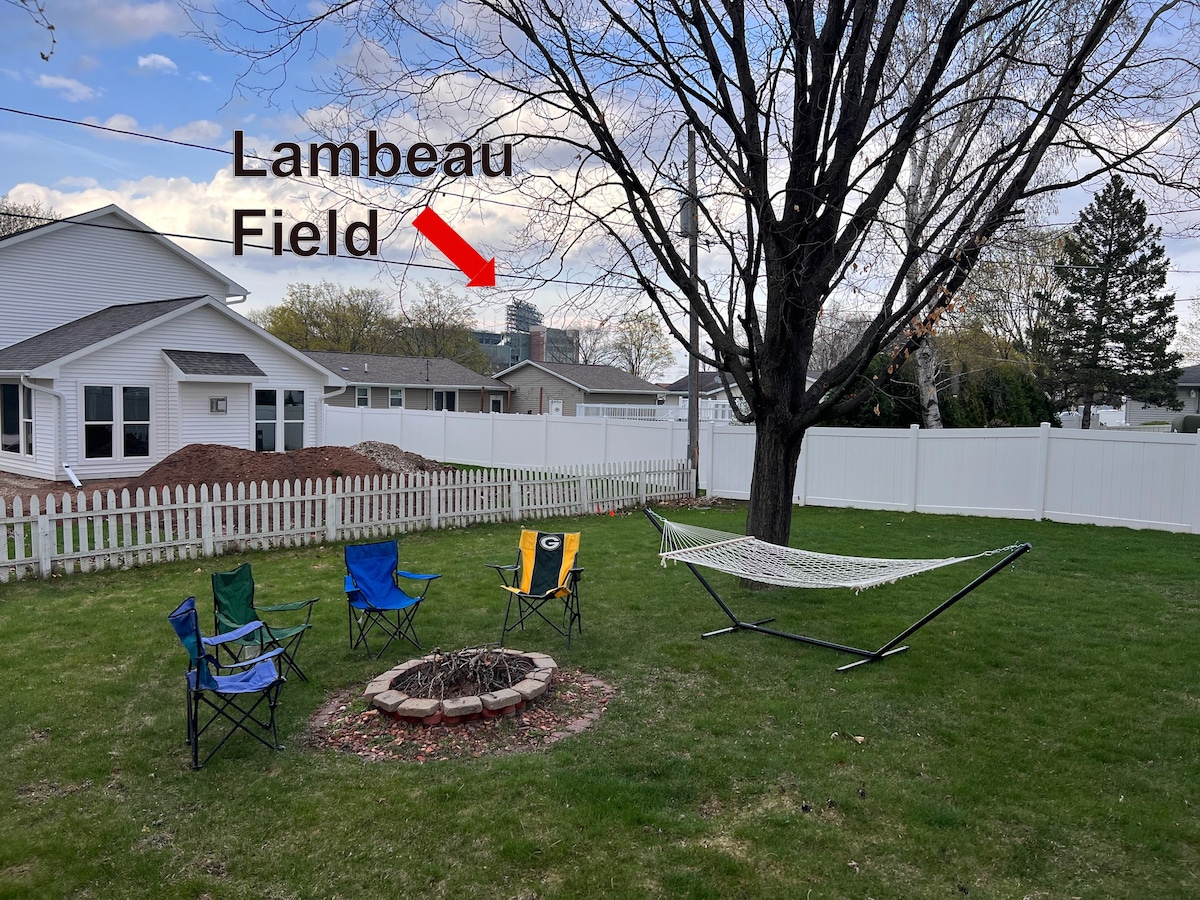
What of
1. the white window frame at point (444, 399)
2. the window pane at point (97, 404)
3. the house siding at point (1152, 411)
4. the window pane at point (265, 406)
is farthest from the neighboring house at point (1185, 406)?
the window pane at point (97, 404)

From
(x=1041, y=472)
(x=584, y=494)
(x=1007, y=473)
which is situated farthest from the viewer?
(x=584, y=494)

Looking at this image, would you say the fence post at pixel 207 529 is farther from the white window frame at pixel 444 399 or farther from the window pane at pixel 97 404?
the white window frame at pixel 444 399

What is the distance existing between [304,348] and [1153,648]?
158 feet

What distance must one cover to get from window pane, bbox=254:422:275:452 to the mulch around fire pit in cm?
1512

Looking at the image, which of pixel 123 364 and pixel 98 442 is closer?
pixel 98 442

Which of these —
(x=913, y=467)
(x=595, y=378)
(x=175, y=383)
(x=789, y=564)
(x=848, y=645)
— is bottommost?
(x=848, y=645)

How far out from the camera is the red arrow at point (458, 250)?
6355 millimetres

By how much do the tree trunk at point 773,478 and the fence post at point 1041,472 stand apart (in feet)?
21.5

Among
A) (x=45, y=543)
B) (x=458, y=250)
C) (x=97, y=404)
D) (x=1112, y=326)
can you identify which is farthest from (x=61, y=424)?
(x=1112, y=326)

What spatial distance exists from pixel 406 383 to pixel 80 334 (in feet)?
56.1

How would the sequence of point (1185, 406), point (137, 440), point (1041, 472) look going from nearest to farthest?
point (1041, 472) → point (137, 440) → point (1185, 406)

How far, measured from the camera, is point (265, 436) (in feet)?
62.7

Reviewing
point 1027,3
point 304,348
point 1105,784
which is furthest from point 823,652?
point 304,348

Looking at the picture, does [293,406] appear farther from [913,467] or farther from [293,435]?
[913,467]
